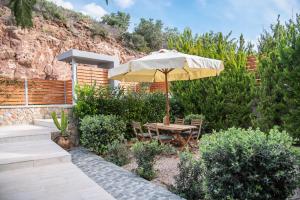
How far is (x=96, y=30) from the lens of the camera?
20.6 metres

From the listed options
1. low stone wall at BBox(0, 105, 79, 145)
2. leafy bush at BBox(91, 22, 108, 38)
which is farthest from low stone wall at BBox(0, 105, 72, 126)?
leafy bush at BBox(91, 22, 108, 38)

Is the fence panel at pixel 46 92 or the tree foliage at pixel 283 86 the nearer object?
the tree foliage at pixel 283 86

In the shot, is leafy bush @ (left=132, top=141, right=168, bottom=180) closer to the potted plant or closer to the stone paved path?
the stone paved path

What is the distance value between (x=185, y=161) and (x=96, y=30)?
1832cm

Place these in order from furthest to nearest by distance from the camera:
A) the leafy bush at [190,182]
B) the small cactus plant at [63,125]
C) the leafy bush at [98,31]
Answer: the leafy bush at [98,31], the small cactus plant at [63,125], the leafy bush at [190,182]

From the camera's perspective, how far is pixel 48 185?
157 inches

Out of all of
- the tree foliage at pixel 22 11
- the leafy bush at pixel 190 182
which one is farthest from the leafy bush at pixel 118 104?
the tree foliage at pixel 22 11

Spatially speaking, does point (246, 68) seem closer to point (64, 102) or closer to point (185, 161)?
point (185, 161)

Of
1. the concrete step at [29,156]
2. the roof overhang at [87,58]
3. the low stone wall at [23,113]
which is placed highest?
the roof overhang at [87,58]

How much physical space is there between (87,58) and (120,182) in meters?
7.58

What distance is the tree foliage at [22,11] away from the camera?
11.4 feet

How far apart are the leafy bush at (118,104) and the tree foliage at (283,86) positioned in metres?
4.54

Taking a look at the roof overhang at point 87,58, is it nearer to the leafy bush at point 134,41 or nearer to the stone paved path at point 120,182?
the stone paved path at point 120,182

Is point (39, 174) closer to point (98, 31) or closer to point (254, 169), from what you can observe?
point (254, 169)
